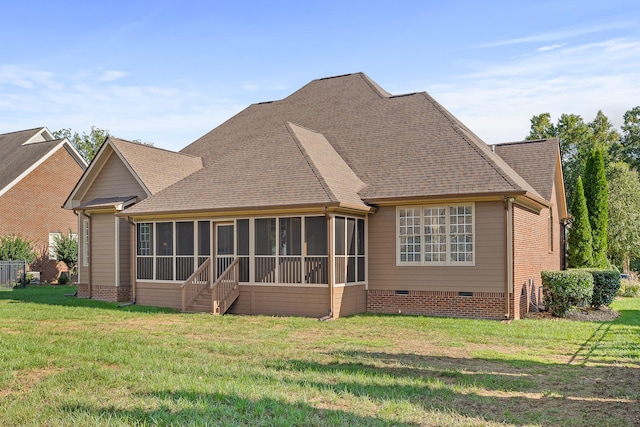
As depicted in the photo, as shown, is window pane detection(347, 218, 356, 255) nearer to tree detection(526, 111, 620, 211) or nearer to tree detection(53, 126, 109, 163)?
tree detection(526, 111, 620, 211)

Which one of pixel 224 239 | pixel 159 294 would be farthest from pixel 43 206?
pixel 224 239

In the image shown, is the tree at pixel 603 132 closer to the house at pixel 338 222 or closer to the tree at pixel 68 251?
the house at pixel 338 222

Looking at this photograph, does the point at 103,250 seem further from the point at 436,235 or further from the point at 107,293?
the point at 436,235

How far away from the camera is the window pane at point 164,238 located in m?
19.6

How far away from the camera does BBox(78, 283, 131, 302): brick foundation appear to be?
21422mm

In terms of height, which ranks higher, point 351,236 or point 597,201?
point 597,201

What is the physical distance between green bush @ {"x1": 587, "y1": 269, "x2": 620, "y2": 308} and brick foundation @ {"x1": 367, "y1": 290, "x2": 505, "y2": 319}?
4.48 meters

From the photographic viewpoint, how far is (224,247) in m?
18.8

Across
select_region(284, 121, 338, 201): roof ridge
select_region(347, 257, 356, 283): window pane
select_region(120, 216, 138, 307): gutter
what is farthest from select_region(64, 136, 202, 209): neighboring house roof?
select_region(347, 257, 356, 283): window pane

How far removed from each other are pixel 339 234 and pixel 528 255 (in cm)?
579

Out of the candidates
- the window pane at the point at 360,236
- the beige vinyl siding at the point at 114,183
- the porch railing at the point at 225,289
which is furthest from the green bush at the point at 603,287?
the beige vinyl siding at the point at 114,183

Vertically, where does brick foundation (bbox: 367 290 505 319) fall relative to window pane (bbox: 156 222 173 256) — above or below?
below

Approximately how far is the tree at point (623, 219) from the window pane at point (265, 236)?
26.0 m

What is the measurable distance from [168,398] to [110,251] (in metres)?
15.4
